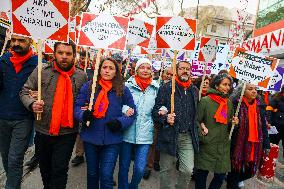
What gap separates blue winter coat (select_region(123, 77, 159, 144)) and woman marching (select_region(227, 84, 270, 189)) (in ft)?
4.37

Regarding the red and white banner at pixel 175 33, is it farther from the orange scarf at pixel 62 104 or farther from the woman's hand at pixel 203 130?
the orange scarf at pixel 62 104

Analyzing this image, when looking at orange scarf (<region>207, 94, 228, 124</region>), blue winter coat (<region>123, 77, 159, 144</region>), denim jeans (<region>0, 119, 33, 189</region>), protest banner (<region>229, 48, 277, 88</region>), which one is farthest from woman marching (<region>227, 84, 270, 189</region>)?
denim jeans (<region>0, 119, 33, 189</region>)

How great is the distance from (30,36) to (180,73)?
2.04m

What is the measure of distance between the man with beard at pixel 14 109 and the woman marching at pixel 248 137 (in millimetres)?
2986

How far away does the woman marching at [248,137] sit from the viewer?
498 centimetres

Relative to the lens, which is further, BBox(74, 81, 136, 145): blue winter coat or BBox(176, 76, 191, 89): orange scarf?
BBox(176, 76, 191, 89): orange scarf

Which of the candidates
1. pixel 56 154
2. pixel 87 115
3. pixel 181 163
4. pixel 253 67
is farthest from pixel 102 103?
pixel 253 67

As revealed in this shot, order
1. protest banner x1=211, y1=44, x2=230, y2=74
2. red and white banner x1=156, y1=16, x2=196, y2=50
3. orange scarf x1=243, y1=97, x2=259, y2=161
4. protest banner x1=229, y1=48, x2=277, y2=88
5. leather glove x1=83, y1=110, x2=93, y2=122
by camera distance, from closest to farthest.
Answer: leather glove x1=83, y1=110, x2=93, y2=122, red and white banner x1=156, y1=16, x2=196, y2=50, orange scarf x1=243, y1=97, x2=259, y2=161, protest banner x1=229, y1=48, x2=277, y2=88, protest banner x1=211, y1=44, x2=230, y2=74

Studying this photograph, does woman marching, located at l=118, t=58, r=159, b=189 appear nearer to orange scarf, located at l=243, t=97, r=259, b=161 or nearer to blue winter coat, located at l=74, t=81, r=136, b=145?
blue winter coat, located at l=74, t=81, r=136, b=145

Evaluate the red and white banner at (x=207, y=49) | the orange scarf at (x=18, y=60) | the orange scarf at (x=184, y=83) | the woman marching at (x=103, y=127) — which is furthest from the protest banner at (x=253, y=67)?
the orange scarf at (x=18, y=60)

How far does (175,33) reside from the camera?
4836 mm

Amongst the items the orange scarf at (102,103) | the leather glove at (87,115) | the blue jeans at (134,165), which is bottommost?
the blue jeans at (134,165)

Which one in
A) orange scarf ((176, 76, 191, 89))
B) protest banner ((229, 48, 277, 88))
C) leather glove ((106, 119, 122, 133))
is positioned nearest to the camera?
leather glove ((106, 119, 122, 133))

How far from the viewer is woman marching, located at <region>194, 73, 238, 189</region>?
4.71 m
